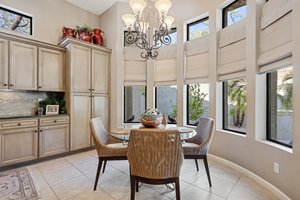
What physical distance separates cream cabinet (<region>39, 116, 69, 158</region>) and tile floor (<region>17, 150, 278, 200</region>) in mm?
296

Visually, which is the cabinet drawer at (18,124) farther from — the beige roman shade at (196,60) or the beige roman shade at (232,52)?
the beige roman shade at (232,52)

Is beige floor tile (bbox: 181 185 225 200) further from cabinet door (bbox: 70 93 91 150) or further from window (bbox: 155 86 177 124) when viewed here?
cabinet door (bbox: 70 93 91 150)

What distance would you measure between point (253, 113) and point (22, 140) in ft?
12.2

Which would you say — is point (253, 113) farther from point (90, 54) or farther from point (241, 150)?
point (90, 54)

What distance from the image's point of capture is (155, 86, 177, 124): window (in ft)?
13.8

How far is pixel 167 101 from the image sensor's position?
4312mm

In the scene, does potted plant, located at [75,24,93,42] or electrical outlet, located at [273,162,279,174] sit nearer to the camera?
electrical outlet, located at [273,162,279,174]

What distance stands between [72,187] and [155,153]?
56.0 inches

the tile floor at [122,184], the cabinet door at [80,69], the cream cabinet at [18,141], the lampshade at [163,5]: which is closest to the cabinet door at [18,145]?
the cream cabinet at [18,141]

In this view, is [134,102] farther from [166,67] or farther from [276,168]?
[276,168]

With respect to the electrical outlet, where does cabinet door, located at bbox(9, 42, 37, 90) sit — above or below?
above

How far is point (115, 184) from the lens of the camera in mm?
2428

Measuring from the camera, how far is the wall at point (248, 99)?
1885 mm

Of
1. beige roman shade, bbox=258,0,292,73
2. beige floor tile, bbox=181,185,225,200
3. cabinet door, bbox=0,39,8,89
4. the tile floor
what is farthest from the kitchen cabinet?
beige roman shade, bbox=258,0,292,73
